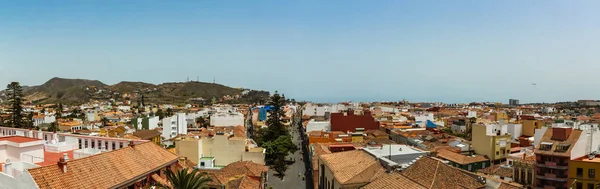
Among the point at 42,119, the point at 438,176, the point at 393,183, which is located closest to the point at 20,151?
the point at 393,183

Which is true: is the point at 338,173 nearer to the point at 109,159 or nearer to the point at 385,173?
the point at 385,173

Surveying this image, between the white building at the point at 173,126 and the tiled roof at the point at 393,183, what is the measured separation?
5030 centimetres

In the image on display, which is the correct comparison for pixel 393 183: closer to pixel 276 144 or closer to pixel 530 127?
pixel 276 144

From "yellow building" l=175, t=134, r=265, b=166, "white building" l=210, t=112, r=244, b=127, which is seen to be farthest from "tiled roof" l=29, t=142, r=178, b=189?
"white building" l=210, t=112, r=244, b=127

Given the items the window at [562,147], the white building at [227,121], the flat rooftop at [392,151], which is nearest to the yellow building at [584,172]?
the window at [562,147]

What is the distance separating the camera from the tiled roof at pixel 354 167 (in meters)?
21.8

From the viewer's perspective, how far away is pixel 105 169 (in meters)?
16.4

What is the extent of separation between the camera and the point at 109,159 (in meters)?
17.3

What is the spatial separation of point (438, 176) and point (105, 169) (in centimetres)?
1431

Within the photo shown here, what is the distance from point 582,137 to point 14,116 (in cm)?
6899

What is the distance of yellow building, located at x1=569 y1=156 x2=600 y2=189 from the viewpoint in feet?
95.5

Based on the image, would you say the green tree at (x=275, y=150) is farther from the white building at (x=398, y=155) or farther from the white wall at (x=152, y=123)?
the white wall at (x=152, y=123)

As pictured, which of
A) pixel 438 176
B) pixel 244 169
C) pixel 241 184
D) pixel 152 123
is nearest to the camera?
pixel 438 176

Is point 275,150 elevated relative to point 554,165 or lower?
lower
